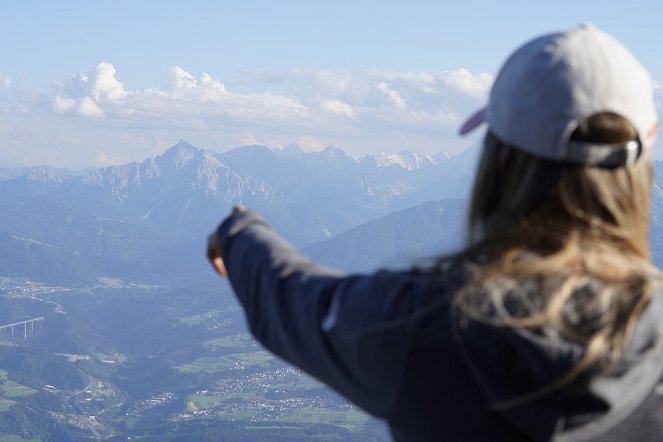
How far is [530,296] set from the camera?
151 centimetres

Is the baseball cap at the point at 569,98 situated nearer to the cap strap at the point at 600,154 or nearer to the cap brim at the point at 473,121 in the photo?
the cap strap at the point at 600,154

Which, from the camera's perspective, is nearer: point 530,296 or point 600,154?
point 530,296

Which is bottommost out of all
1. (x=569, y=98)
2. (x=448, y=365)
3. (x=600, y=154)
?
(x=448, y=365)

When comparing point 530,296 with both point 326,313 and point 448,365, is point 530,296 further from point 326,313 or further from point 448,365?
point 326,313

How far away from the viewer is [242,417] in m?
145

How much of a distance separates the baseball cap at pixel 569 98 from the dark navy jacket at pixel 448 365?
0.32 m

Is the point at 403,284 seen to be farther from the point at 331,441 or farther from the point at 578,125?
the point at 331,441

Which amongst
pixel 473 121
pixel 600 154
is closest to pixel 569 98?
pixel 600 154

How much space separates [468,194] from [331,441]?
5100 inches

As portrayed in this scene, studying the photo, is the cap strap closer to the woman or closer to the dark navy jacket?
the woman

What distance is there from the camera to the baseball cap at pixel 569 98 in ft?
5.40

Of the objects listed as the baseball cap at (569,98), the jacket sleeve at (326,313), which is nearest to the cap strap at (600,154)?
the baseball cap at (569,98)

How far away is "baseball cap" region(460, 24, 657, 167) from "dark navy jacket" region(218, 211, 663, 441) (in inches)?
12.8

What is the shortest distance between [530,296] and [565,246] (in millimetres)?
147
